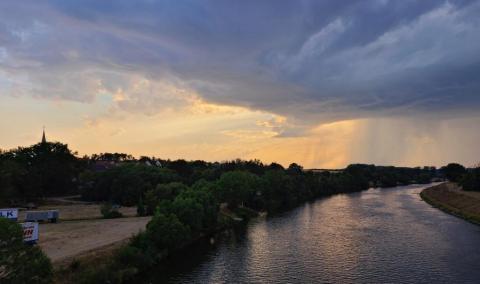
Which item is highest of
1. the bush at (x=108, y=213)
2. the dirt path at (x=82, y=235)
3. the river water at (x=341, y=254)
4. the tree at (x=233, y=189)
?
the tree at (x=233, y=189)

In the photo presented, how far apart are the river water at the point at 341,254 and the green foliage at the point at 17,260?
1792 centimetres

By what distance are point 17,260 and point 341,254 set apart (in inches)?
1646

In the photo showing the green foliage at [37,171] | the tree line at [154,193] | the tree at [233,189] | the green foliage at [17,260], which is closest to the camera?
the green foliage at [17,260]

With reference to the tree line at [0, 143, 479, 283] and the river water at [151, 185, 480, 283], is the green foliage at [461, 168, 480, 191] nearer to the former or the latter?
the tree line at [0, 143, 479, 283]

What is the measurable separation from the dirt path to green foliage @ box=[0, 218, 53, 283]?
13853mm

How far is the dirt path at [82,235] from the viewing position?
51.9m

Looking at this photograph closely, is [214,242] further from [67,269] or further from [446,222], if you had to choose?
[446,222]

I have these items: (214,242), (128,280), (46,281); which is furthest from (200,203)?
(46,281)

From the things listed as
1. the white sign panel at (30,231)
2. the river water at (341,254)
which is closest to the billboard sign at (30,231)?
the white sign panel at (30,231)

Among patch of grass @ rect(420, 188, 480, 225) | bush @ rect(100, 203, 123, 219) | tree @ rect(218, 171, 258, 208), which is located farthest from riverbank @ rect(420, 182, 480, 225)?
bush @ rect(100, 203, 123, 219)

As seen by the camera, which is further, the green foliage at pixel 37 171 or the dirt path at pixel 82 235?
the green foliage at pixel 37 171

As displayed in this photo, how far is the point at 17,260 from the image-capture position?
31.0m

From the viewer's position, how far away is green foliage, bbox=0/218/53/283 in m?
30.3

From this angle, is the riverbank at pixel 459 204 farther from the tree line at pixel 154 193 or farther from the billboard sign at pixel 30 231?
the billboard sign at pixel 30 231
